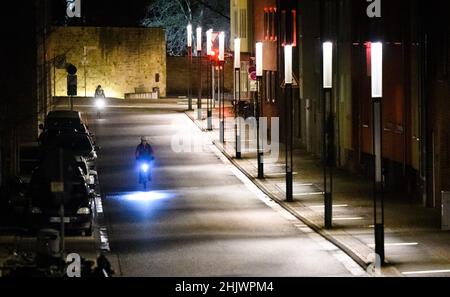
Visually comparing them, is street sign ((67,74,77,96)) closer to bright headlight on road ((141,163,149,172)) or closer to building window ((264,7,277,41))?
bright headlight on road ((141,163,149,172))

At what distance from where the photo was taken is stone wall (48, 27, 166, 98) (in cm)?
8744

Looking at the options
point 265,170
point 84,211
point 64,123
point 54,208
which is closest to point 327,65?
point 84,211

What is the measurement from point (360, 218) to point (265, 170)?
12.1 m

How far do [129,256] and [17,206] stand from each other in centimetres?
713

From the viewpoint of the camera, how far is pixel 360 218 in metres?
31.9

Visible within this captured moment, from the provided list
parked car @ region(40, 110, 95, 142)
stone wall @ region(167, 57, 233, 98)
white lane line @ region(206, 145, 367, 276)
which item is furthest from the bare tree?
white lane line @ region(206, 145, 367, 276)

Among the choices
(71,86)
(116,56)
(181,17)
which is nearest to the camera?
(71,86)

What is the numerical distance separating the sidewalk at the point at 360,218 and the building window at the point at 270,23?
37.5ft

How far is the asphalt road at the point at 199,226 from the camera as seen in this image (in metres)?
24.7

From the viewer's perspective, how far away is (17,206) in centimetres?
3225

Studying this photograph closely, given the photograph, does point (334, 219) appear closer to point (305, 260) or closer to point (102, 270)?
point (305, 260)

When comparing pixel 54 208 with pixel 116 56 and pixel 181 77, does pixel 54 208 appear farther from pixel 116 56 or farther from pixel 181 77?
pixel 181 77

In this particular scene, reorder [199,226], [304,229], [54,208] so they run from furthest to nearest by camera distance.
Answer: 1. [199,226]
2. [304,229]
3. [54,208]
